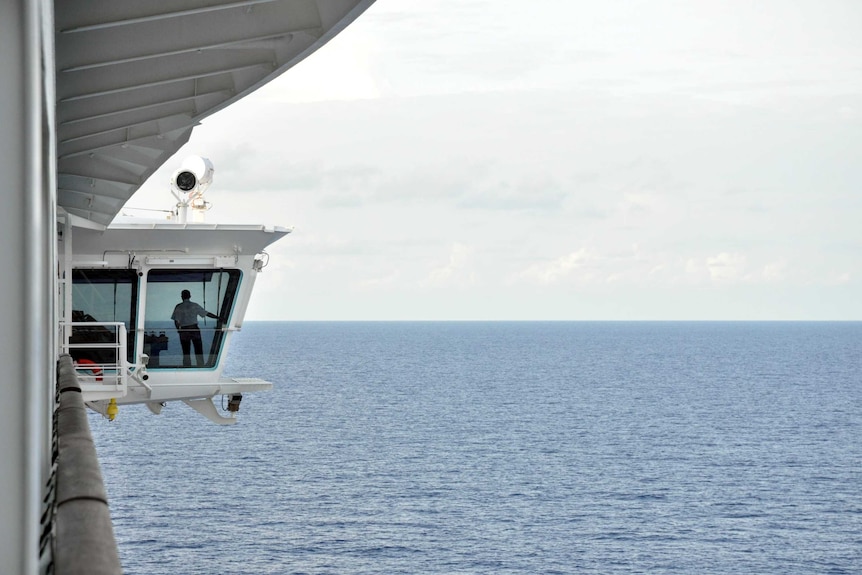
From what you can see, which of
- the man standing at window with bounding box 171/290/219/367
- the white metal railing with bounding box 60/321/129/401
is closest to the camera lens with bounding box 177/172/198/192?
the man standing at window with bounding box 171/290/219/367

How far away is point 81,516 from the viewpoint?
2.78 m

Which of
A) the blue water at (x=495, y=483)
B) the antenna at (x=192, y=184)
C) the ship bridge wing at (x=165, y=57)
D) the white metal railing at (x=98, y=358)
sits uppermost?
the antenna at (x=192, y=184)

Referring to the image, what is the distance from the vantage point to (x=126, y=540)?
51781 mm

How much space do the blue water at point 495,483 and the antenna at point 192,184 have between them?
28298 millimetres

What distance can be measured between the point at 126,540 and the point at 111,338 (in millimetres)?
33188

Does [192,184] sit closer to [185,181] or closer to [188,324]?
[185,181]

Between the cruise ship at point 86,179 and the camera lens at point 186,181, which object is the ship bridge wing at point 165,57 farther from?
the camera lens at point 186,181

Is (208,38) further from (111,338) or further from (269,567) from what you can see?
(269,567)

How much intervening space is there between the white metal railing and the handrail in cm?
1259

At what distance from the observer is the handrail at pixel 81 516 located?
2332 millimetres
